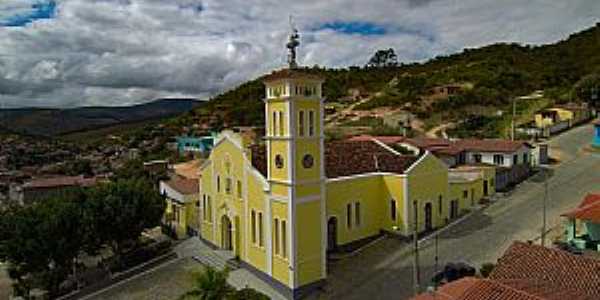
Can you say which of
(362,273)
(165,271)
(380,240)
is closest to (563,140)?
(380,240)

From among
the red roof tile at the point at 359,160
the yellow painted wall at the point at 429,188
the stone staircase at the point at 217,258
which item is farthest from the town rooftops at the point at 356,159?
the stone staircase at the point at 217,258

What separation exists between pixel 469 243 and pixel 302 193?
11405 mm

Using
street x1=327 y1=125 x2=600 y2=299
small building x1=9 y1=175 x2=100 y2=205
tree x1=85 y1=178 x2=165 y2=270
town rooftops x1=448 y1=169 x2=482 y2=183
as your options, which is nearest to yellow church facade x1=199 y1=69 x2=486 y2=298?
street x1=327 y1=125 x2=600 y2=299

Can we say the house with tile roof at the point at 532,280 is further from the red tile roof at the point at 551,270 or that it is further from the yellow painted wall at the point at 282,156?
the yellow painted wall at the point at 282,156

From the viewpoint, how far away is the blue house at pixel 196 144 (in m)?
75.8

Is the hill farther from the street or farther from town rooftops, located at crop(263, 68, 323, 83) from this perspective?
town rooftops, located at crop(263, 68, 323, 83)

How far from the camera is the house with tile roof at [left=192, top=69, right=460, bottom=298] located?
79.1 feet

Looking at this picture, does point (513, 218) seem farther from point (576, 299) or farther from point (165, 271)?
point (165, 271)

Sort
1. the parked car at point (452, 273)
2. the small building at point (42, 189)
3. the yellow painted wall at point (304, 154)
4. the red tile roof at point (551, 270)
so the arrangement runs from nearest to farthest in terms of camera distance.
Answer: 1. the red tile roof at point (551, 270)
2. the parked car at point (452, 273)
3. the yellow painted wall at point (304, 154)
4. the small building at point (42, 189)

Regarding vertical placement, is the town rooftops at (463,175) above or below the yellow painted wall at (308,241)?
above

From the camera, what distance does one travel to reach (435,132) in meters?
65.9

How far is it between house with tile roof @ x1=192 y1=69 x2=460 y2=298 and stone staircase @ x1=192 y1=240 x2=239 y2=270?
0.43 metres

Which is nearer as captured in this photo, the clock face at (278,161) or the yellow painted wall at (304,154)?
the yellow painted wall at (304,154)

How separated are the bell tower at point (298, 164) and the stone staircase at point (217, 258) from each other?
18.6 feet
